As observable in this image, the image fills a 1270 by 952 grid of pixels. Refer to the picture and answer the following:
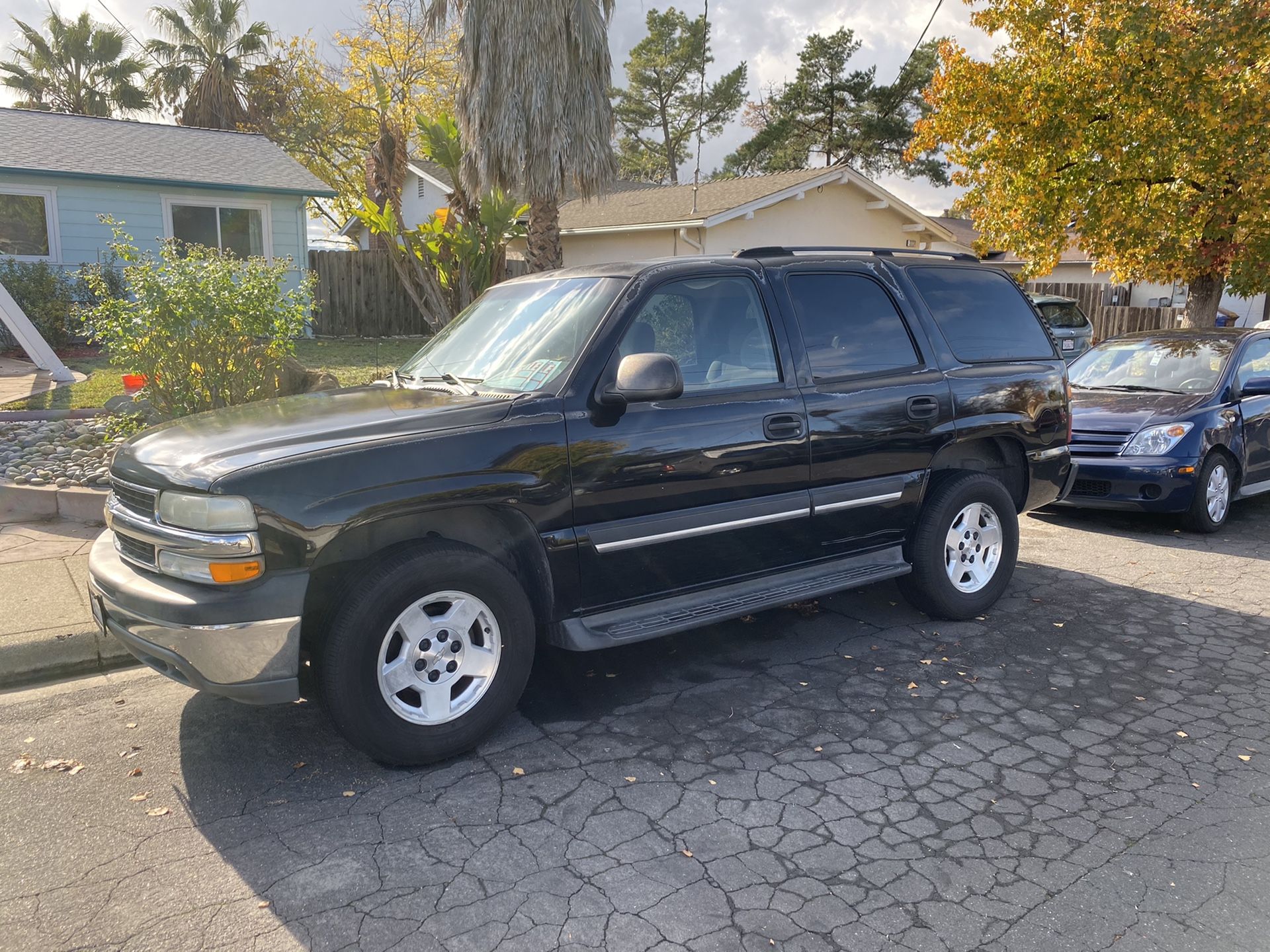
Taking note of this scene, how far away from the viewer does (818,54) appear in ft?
132

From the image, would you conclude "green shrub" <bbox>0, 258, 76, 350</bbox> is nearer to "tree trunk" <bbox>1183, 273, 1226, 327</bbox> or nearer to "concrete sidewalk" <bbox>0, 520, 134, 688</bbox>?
"concrete sidewalk" <bbox>0, 520, 134, 688</bbox>

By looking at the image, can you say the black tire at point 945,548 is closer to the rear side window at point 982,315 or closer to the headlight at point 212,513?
the rear side window at point 982,315

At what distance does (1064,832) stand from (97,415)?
9.26 meters

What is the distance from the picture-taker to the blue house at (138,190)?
16891 millimetres

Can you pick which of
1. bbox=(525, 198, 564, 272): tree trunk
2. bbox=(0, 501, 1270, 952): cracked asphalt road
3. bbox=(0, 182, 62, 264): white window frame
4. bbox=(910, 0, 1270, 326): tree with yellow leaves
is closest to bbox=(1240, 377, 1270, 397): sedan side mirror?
bbox=(0, 501, 1270, 952): cracked asphalt road

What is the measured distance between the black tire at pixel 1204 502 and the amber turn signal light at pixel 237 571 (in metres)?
7.07

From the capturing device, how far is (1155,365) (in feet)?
28.6

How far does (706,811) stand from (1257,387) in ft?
23.9

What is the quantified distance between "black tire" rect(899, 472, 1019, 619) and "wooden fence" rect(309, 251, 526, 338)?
18.8 m

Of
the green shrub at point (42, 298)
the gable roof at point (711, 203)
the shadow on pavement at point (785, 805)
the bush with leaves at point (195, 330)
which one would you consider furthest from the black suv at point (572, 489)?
the gable roof at point (711, 203)

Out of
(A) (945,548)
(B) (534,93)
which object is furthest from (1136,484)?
(B) (534,93)

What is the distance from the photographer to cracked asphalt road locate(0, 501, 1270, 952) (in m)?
2.89

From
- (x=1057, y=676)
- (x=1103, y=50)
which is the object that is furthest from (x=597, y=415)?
(x=1103, y=50)

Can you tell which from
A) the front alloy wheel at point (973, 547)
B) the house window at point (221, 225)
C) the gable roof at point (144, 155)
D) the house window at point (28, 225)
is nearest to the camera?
the front alloy wheel at point (973, 547)
